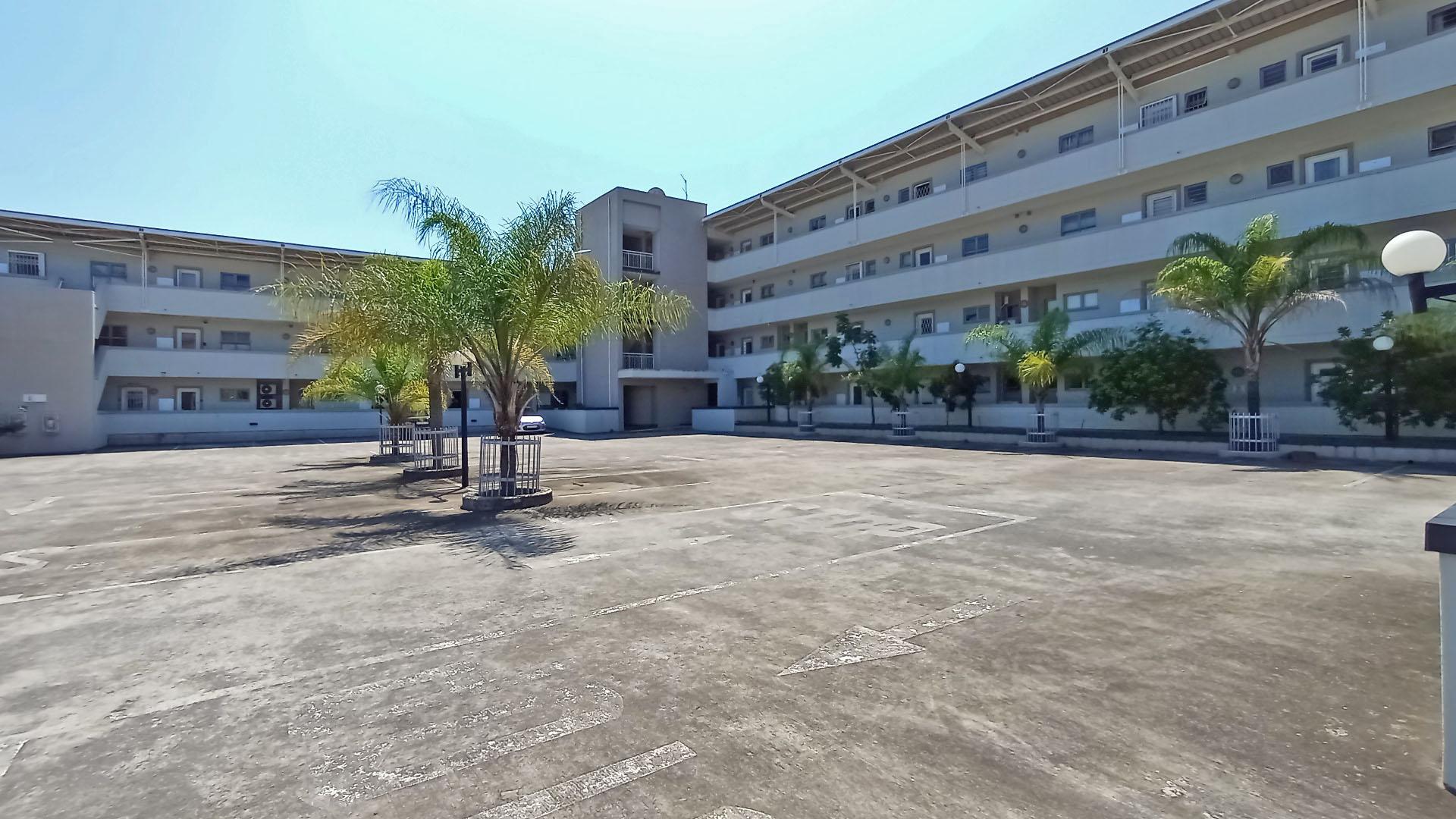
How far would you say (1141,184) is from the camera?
25.4 m

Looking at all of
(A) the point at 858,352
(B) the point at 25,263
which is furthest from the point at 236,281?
(A) the point at 858,352

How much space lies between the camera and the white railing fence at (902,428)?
28694 mm

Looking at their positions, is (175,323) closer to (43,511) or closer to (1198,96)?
(43,511)

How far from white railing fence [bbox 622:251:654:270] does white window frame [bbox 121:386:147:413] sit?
2528cm

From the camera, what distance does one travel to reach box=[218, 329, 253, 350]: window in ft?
118

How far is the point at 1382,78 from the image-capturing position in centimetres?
1877

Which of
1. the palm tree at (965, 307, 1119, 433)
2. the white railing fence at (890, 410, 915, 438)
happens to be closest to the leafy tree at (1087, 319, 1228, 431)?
the palm tree at (965, 307, 1119, 433)

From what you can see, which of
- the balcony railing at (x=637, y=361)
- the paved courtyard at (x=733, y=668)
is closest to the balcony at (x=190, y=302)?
the balcony railing at (x=637, y=361)

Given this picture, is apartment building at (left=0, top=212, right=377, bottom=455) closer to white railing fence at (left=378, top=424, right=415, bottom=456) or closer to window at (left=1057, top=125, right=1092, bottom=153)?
white railing fence at (left=378, top=424, right=415, bottom=456)

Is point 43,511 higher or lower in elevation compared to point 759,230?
lower

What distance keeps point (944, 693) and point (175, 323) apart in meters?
43.4

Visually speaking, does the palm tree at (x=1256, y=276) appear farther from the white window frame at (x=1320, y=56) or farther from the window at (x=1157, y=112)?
the window at (x=1157, y=112)

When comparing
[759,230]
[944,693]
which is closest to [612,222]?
[759,230]

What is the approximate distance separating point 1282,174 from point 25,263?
52.4 meters
